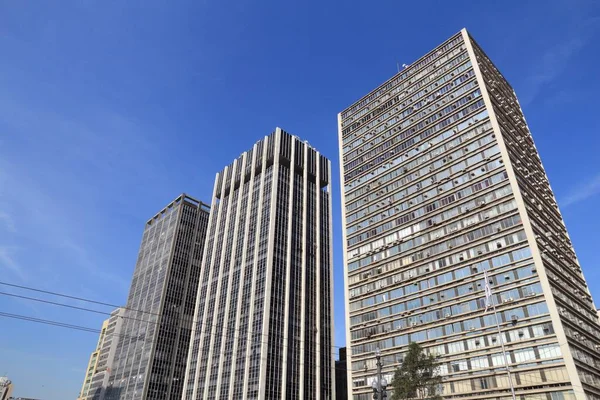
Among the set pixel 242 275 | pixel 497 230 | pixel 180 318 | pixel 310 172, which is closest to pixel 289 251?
pixel 242 275

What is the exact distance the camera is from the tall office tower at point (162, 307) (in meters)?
114

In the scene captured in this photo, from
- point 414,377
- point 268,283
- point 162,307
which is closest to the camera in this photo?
point 414,377

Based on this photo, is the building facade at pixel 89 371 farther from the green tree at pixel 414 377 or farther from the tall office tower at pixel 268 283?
the green tree at pixel 414 377

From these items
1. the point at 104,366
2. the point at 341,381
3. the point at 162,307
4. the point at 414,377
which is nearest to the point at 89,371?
the point at 104,366

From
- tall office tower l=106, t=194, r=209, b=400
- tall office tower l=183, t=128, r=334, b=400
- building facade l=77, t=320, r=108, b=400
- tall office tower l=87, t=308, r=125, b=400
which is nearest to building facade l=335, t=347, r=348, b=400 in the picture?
tall office tower l=183, t=128, r=334, b=400

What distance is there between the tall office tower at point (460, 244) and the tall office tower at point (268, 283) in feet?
87.9

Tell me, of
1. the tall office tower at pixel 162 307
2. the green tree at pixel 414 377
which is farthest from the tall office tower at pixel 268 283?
the green tree at pixel 414 377

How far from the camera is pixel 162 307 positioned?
122562 mm

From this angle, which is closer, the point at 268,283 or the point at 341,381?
the point at 268,283

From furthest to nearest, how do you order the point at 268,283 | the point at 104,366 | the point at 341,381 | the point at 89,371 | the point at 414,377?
the point at 89,371
the point at 104,366
the point at 341,381
the point at 268,283
the point at 414,377

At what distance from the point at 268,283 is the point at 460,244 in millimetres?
48125

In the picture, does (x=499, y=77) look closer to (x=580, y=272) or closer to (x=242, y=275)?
(x=580, y=272)

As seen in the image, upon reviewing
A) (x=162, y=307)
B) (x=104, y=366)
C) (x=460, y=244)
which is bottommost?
(x=104, y=366)

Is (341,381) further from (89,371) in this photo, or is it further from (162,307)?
(89,371)
